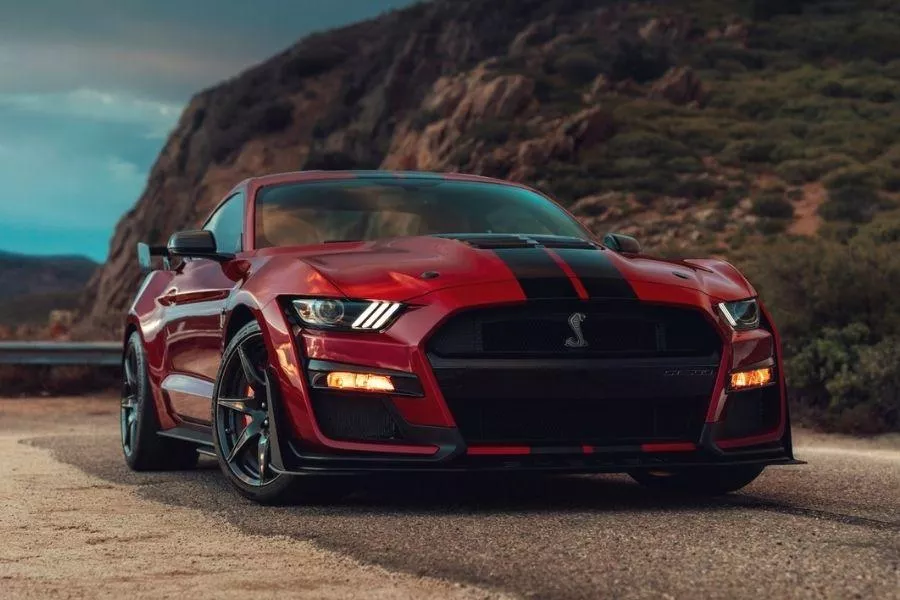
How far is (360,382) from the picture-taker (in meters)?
5.62

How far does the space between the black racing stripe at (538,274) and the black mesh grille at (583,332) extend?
53 mm

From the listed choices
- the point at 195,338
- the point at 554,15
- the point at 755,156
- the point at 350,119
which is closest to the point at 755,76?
the point at 755,156

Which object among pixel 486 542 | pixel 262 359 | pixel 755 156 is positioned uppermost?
pixel 262 359

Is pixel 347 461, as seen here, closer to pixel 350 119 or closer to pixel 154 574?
pixel 154 574

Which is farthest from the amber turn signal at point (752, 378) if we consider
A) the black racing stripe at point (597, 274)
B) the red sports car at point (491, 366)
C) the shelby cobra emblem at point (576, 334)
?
the shelby cobra emblem at point (576, 334)

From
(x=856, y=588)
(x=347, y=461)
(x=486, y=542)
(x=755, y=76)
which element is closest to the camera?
(x=856, y=588)

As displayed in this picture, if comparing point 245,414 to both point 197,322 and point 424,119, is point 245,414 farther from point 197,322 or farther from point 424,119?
point 424,119

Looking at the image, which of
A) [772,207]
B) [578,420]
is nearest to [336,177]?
[578,420]

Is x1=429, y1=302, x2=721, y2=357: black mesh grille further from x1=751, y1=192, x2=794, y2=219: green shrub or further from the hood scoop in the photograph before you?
x1=751, y1=192, x2=794, y2=219: green shrub

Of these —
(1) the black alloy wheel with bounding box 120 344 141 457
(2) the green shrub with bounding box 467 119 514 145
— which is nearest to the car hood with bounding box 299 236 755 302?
(1) the black alloy wheel with bounding box 120 344 141 457

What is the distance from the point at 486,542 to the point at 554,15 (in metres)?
62.0

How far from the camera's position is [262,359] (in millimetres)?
6180

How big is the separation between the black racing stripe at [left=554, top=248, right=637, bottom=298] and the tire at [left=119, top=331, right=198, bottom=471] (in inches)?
114

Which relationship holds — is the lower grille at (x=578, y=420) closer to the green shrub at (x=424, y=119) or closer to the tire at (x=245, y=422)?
the tire at (x=245, y=422)
